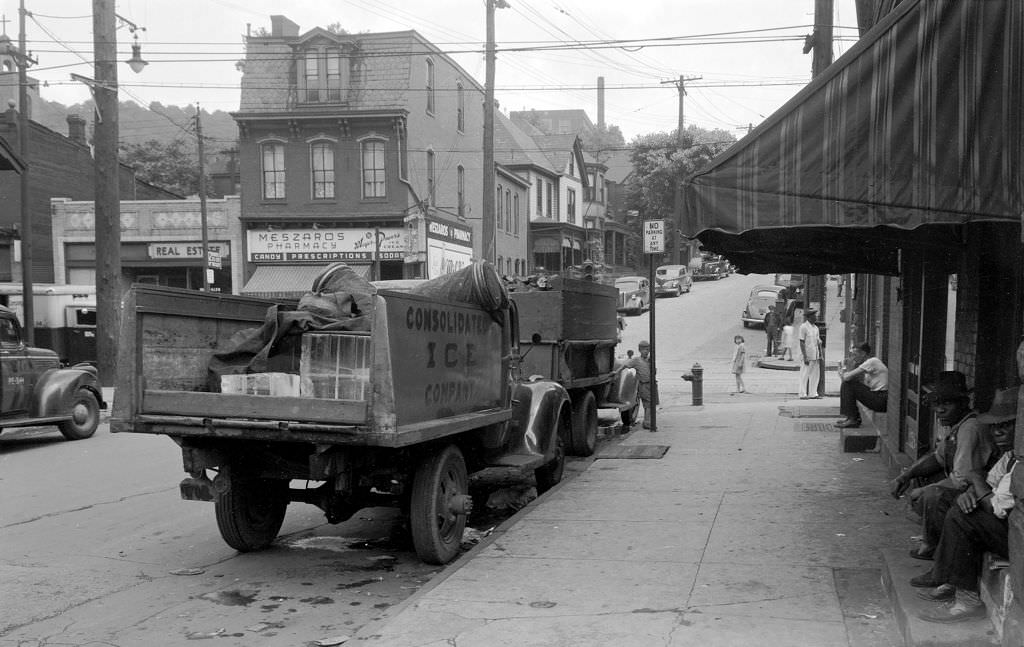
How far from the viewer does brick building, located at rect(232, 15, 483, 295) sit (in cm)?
3388

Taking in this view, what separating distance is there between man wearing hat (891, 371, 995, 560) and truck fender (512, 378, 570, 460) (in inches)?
156

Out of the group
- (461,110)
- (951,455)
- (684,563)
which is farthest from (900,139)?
(461,110)

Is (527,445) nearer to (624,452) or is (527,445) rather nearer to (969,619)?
(624,452)

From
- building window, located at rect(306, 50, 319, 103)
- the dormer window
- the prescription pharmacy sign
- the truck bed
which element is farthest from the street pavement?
building window, located at rect(306, 50, 319, 103)

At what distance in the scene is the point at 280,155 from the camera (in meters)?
34.6

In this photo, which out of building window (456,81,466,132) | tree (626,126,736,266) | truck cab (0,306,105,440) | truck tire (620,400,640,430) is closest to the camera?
truck cab (0,306,105,440)

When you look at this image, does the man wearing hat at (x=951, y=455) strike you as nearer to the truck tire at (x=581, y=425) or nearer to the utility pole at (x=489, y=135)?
the truck tire at (x=581, y=425)

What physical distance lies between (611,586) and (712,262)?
5395cm

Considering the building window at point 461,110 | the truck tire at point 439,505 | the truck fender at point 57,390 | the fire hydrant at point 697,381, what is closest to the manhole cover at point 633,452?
the truck tire at point 439,505

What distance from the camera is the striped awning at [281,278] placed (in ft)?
111

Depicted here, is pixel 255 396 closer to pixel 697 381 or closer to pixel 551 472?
pixel 551 472

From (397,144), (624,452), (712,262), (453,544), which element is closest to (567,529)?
(453,544)

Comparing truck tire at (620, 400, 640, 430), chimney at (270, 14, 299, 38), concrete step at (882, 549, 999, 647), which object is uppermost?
chimney at (270, 14, 299, 38)

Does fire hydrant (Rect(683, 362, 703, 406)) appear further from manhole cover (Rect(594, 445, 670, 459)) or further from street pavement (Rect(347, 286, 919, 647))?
street pavement (Rect(347, 286, 919, 647))
